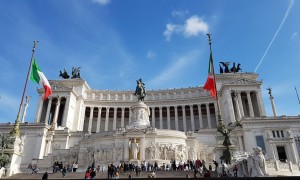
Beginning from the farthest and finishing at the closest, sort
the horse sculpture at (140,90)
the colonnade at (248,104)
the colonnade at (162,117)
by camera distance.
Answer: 1. the colonnade at (162,117)
2. the colonnade at (248,104)
3. the horse sculpture at (140,90)

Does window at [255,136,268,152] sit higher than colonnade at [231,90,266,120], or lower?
lower

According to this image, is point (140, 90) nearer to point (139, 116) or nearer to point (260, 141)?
point (139, 116)

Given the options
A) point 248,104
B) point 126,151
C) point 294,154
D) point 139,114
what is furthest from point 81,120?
point 294,154

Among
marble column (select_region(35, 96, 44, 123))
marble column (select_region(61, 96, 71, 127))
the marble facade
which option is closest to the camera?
the marble facade

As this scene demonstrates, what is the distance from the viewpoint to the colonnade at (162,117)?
73.1m

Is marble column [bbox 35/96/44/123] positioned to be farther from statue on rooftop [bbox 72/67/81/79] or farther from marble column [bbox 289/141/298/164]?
marble column [bbox 289/141/298/164]

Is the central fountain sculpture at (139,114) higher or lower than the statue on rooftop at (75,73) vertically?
lower

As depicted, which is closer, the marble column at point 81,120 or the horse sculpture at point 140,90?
the horse sculpture at point 140,90

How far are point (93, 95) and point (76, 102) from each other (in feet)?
22.5

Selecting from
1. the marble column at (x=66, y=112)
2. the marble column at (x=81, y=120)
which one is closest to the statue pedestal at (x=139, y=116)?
the marble column at (x=66, y=112)

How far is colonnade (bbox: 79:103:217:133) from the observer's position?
7306cm

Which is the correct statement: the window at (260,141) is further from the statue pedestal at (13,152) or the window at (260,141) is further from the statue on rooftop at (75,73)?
the statue on rooftop at (75,73)

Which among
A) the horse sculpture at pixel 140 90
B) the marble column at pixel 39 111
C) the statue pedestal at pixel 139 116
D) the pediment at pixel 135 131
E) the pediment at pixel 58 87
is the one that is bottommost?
the pediment at pixel 135 131

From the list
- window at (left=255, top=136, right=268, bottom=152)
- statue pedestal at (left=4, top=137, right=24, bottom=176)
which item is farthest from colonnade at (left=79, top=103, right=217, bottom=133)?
statue pedestal at (left=4, top=137, right=24, bottom=176)
